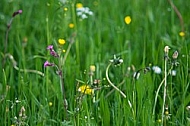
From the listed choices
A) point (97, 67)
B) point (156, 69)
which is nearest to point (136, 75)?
point (156, 69)

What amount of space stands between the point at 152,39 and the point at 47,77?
3.13 ft

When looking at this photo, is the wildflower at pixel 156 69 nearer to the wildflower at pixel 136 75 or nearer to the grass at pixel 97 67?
the grass at pixel 97 67

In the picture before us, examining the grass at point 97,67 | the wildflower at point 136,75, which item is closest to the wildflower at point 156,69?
the grass at point 97,67

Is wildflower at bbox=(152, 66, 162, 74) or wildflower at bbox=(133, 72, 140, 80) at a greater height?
wildflower at bbox=(152, 66, 162, 74)

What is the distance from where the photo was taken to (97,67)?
3.14 m

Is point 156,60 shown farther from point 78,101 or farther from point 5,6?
point 5,6

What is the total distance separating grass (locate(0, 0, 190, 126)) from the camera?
8.37ft

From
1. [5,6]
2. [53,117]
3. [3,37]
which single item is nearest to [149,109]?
[53,117]

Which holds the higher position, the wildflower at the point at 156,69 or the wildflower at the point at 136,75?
the wildflower at the point at 156,69

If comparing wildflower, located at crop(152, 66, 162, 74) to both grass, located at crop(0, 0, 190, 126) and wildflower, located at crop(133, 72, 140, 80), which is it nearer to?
grass, located at crop(0, 0, 190, 126)

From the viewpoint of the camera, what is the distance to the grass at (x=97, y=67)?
2551mm

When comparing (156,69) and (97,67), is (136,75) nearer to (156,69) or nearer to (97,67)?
(156,69)

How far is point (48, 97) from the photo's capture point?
2.85 metres

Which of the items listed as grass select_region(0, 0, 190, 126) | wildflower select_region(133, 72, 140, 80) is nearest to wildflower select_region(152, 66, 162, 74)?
grass select_region(0, 0, 190, 126)
